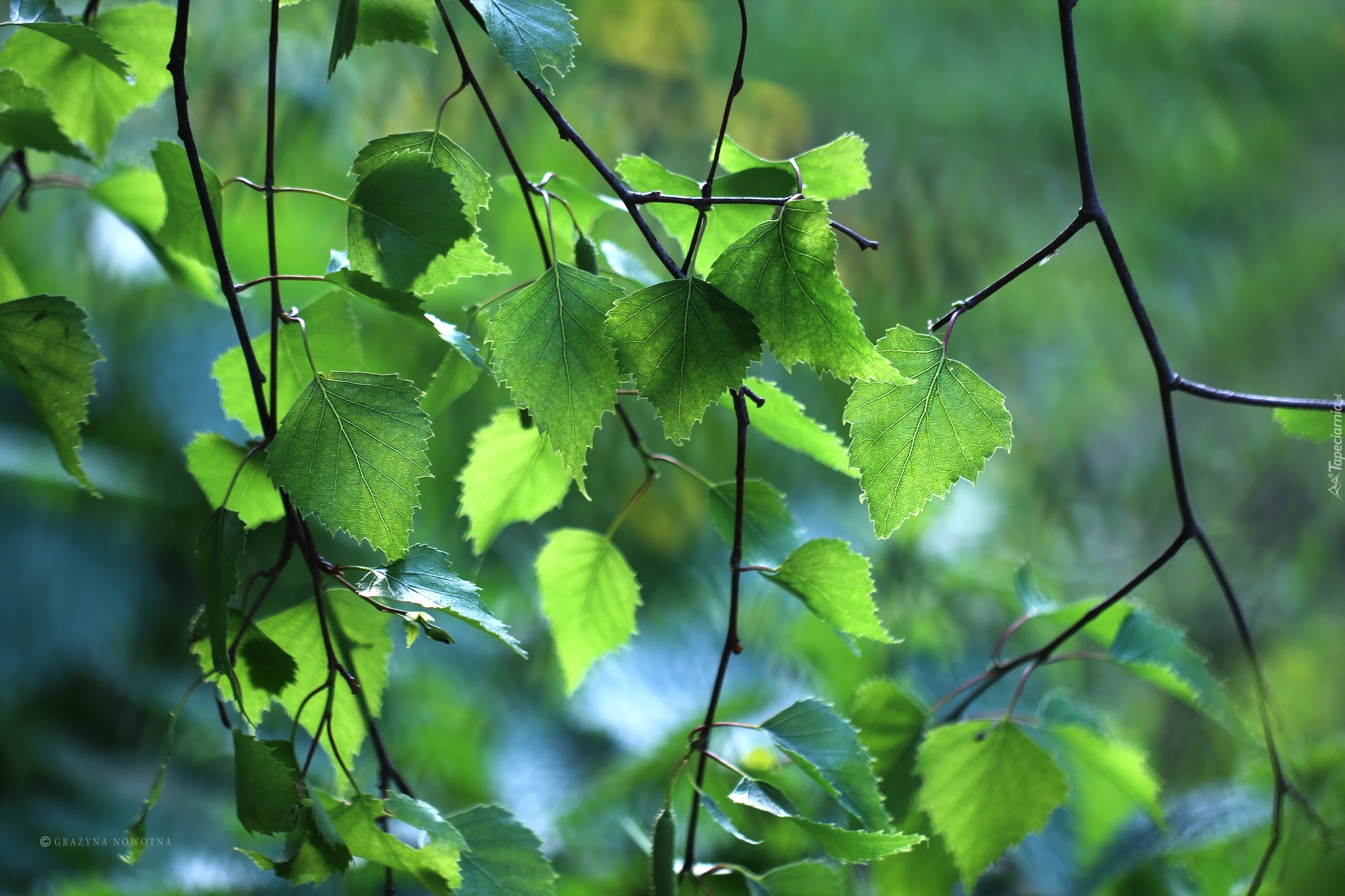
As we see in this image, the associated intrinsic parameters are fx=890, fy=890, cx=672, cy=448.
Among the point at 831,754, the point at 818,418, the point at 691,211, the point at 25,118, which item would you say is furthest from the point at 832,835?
the point at 818,418

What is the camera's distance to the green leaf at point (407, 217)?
17cm

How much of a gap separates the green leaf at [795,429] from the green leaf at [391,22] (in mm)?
113

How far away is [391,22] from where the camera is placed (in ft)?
0.68

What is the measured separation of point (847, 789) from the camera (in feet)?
0.65

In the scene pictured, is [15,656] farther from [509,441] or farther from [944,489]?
[944,489]

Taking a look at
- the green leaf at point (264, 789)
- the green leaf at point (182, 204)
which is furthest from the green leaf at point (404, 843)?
the green leaf at point (182, 204)

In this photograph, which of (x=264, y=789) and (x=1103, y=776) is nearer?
(x=264, y=789)

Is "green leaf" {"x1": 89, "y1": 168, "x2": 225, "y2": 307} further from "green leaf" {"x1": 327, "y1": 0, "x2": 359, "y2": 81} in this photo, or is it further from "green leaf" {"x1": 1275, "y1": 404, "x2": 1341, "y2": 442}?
"green leaf" {"x1": 1275, "y1": 404, "x2": 1341, "y2": 442}

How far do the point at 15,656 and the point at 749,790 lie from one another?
103 cm

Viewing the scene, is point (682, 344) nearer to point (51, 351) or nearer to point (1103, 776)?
point (51, 351)

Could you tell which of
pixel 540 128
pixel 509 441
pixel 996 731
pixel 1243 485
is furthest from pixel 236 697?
pixel 1243 485

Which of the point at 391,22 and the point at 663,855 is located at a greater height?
the point at 391,22

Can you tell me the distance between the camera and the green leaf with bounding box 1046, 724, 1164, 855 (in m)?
0.32

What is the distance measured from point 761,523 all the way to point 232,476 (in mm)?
124
